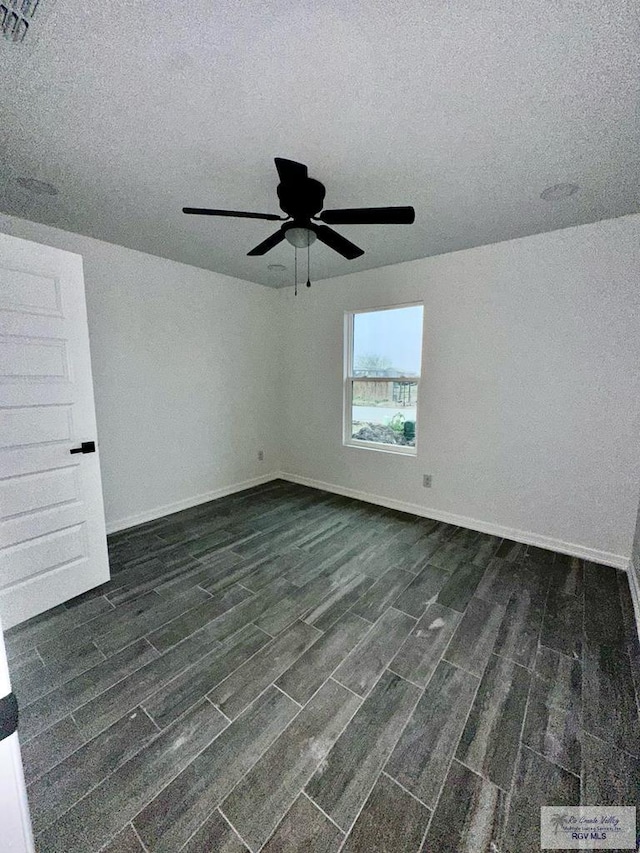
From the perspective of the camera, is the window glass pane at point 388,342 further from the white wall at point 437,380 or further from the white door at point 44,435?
the white door at point 44,435

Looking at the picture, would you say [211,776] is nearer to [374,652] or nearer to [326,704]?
[326,704]

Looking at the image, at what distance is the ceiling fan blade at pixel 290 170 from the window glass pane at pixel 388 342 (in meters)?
2.04

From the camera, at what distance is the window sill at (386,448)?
3.52 meters

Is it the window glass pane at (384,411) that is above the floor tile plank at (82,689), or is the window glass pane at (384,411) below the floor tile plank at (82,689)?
above

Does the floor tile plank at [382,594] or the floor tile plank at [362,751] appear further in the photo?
the floor tile plank at [382,594]

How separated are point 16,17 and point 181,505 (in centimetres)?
338

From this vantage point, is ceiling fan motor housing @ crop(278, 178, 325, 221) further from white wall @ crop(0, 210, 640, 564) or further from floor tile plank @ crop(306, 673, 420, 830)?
floor tile plank @ crop(306, 673, 420, 830)

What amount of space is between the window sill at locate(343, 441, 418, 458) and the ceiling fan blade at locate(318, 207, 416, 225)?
2.29 meters

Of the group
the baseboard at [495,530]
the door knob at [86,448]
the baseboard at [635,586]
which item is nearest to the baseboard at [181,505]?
the baseboard at [495,530]

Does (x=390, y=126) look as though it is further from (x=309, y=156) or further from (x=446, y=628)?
(x=446, y=628)

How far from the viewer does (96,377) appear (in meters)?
2.88

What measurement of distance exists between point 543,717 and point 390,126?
2.72 m

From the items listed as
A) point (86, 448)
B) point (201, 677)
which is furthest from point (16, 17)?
point (201, 677)

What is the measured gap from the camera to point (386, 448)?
3730 mm
